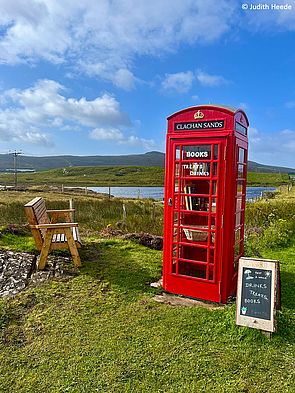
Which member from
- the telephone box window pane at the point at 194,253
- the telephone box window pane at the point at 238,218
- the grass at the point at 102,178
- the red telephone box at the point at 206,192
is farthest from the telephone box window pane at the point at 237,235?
the grass at the point at 102,178

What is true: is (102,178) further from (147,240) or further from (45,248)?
(45,248)

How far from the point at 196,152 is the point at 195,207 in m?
0.80

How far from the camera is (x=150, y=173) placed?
106062 millimetres

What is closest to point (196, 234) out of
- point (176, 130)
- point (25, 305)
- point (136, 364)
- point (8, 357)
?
point (176, 130)

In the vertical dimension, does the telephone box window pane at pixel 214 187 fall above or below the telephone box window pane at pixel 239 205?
above

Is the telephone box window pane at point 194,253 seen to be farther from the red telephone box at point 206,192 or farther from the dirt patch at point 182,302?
the dirt patch at point 182,302

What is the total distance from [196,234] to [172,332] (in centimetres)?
154

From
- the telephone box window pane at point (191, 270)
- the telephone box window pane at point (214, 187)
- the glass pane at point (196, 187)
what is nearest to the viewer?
the telephone box window pane at point (214, 187)

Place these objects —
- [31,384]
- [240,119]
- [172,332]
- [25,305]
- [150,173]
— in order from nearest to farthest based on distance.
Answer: [31,384], [172,332], [25,305], [240,119], [150,173]

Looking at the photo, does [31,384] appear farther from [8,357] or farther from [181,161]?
[181,161]

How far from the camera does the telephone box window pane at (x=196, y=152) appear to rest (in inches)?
170

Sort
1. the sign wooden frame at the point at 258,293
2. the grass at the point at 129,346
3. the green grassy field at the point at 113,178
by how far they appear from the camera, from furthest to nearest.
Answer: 1. the green grassy field at the point at 113,178
2. the sign wooden frame at the point at 258,293
3. the grass at the point at 129,346

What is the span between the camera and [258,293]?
11.5 ft

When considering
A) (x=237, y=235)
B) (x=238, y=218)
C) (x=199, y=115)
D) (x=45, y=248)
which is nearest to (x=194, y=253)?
(x=237, y=235)
